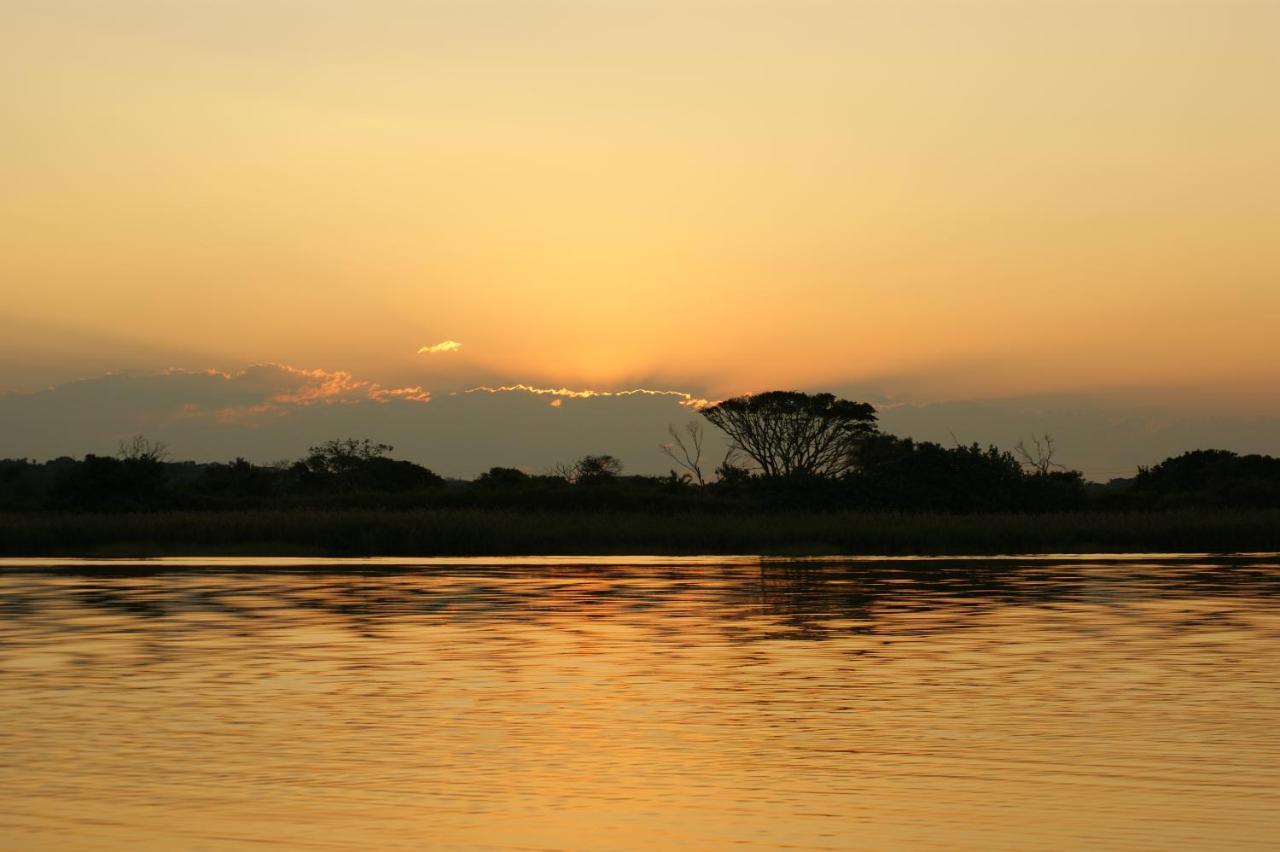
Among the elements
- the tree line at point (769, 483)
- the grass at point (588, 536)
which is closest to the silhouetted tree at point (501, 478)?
the tree line at point (769, 483)

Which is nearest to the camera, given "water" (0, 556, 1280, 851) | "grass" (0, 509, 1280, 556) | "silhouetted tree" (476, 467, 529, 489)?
"water" (0, 556, 1280, 851)

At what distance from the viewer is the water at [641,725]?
11469mm

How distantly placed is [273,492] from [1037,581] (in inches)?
2569

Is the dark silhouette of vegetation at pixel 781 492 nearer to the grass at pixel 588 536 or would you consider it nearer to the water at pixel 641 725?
the grass at pixel 588 536

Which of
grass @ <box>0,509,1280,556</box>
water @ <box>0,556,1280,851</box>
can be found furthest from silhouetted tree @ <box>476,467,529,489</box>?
water @ <box>0,556,1280,851</box>

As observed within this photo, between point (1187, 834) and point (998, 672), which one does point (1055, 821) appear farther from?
point (998, 672)

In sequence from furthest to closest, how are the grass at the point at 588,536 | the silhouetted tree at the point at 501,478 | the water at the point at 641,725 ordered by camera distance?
the silhouetted tree at the point at 501,478 → the grass at the point at 588,536 → the water at the point at 641,725


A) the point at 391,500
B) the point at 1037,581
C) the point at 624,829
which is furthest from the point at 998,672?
the point at 391,500

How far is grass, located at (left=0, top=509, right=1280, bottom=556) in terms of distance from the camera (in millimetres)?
58594

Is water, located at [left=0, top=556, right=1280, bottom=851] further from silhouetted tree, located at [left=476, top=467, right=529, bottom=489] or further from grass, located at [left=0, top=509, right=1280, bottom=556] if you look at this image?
silhouetted tree, located at [left=476, top=467, right=529, bottom=489]

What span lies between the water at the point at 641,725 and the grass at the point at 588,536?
25.5 meters

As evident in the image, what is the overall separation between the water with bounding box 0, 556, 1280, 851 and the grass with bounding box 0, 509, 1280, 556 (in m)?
25.5

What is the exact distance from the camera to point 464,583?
4084 cm

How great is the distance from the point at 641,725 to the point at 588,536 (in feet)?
140
